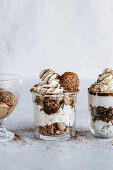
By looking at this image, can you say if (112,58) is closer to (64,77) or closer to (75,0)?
(75,0)

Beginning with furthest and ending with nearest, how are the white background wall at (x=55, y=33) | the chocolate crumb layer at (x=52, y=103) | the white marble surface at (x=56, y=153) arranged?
the white background wall at (x=55, y=33)
the chocolate crumb layer at (x=52, y=103)
the white marble surface at (x=56, y=153)

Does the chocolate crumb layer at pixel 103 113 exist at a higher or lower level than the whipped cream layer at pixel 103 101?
lower

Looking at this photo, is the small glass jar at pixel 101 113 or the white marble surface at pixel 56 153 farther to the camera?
the small glass jar at pixel 101 113

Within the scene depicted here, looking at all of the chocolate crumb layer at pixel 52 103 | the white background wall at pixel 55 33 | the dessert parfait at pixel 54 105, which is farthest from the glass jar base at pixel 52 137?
the white background wall at pixel 55 33

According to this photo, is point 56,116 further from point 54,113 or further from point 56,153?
point 56,153

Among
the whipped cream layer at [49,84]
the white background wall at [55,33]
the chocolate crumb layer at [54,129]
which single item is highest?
the white background wall at [55,33]

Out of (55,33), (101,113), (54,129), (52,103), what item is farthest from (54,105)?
(55,33)

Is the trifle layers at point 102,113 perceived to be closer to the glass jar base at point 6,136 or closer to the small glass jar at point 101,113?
the small glass jar at point 101,113

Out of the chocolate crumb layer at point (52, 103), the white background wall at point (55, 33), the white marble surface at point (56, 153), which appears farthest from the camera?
the white background wall at point (55, 33)
